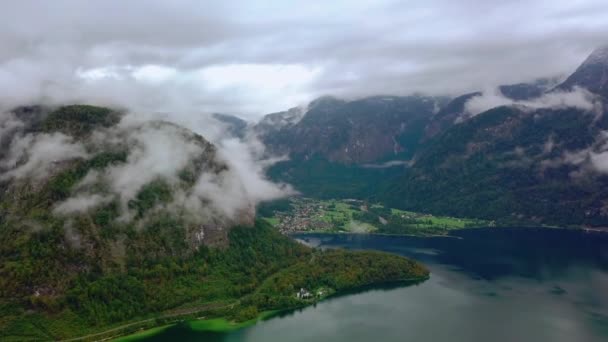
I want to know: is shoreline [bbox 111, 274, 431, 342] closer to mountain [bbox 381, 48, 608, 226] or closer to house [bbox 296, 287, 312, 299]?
house [bbox 296, 287, 312, 299]

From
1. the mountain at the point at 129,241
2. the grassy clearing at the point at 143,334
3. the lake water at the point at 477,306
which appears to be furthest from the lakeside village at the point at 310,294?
the grassy clearing at the point at 143,334

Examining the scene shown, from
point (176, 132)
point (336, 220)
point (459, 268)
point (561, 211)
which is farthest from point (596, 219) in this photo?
point (176, 132)

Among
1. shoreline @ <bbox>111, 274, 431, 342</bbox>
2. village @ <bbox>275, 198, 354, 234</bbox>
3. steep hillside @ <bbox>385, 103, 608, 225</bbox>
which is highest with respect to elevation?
steep hillside @ <bbox>385, 103, 608, 225</bbox>

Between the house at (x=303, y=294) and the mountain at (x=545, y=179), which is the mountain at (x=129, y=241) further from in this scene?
the mountain at (x=545, y=179)

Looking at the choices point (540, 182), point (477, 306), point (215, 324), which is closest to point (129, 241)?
point (215, 324)

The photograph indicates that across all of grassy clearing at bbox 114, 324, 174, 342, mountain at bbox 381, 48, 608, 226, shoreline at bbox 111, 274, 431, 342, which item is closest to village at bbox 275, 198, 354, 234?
→ mountain at bbox 381, 48, 608, 226

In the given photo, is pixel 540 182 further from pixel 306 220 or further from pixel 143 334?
pixel 143 334
